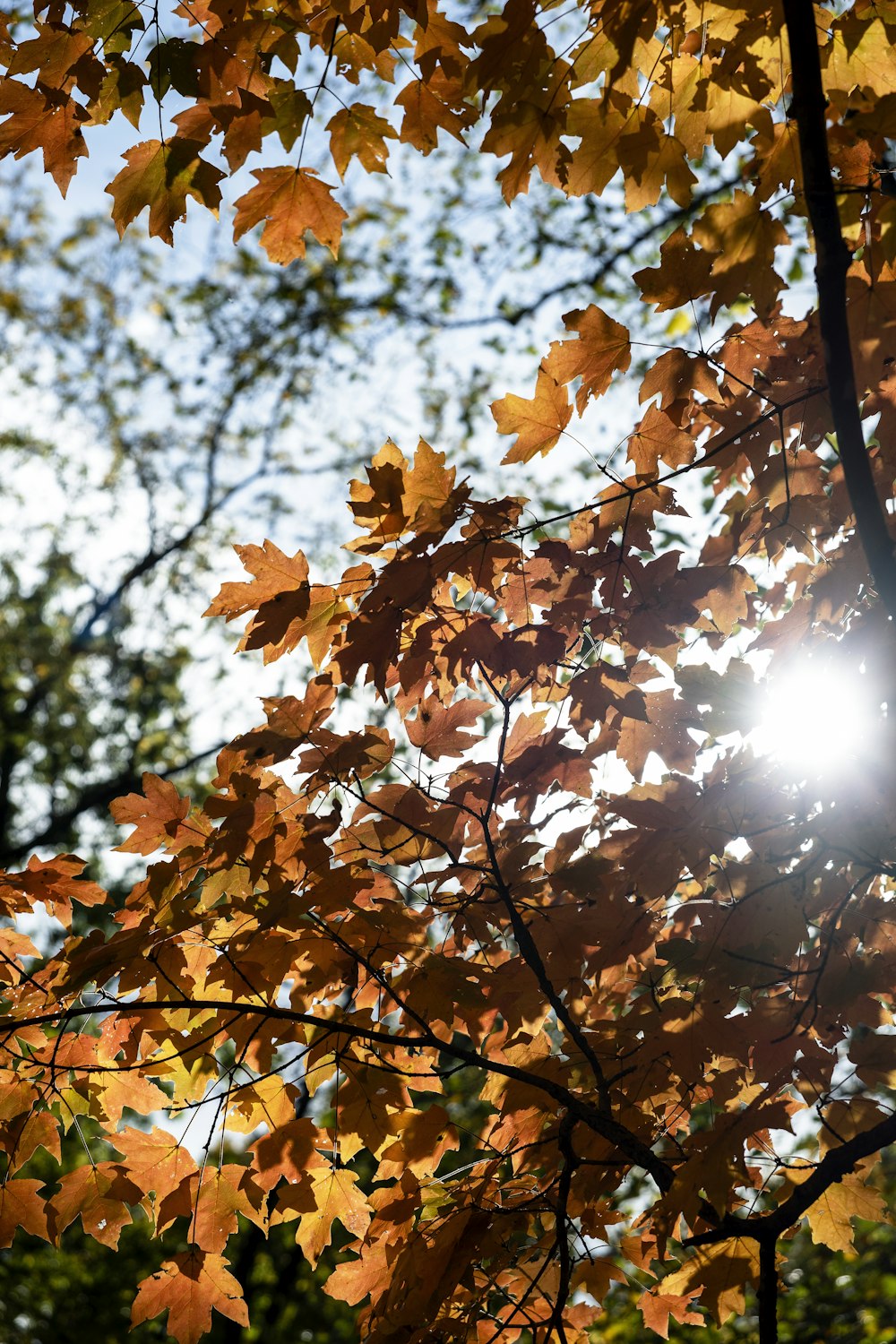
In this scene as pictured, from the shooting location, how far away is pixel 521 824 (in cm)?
216

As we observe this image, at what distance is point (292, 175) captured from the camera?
2.29 m

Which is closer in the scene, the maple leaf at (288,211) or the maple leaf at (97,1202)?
the maple leaf at (97,1202)

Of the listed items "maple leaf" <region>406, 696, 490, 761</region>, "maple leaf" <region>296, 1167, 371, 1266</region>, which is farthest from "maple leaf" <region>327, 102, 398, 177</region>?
"maple leaf" <region>296, 1167, 371, 1266</region>

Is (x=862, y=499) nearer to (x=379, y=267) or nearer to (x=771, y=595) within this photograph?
(x=771, y=595)

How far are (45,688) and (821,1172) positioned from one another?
17073mm

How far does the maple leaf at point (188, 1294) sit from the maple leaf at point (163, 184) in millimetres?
2219

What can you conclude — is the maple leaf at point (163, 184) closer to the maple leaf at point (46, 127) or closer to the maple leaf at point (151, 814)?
the maple leaf at point (46, 127)

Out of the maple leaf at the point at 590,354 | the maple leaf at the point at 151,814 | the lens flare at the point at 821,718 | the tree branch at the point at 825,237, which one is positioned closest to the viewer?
the tree branch at the point at 825,237

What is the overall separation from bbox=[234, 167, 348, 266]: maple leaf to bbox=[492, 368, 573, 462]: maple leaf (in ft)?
2.00

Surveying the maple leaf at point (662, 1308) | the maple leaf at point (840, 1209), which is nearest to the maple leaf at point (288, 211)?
the maple leaf at point (840, 1209)

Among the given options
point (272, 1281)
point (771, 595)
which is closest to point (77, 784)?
point (272, 1281)

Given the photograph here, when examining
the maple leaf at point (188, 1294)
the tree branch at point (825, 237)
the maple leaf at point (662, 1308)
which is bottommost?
the maple leaf at point (188, 1294)

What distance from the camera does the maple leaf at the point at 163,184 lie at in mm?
2076

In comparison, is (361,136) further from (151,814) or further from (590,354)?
(151,814)
